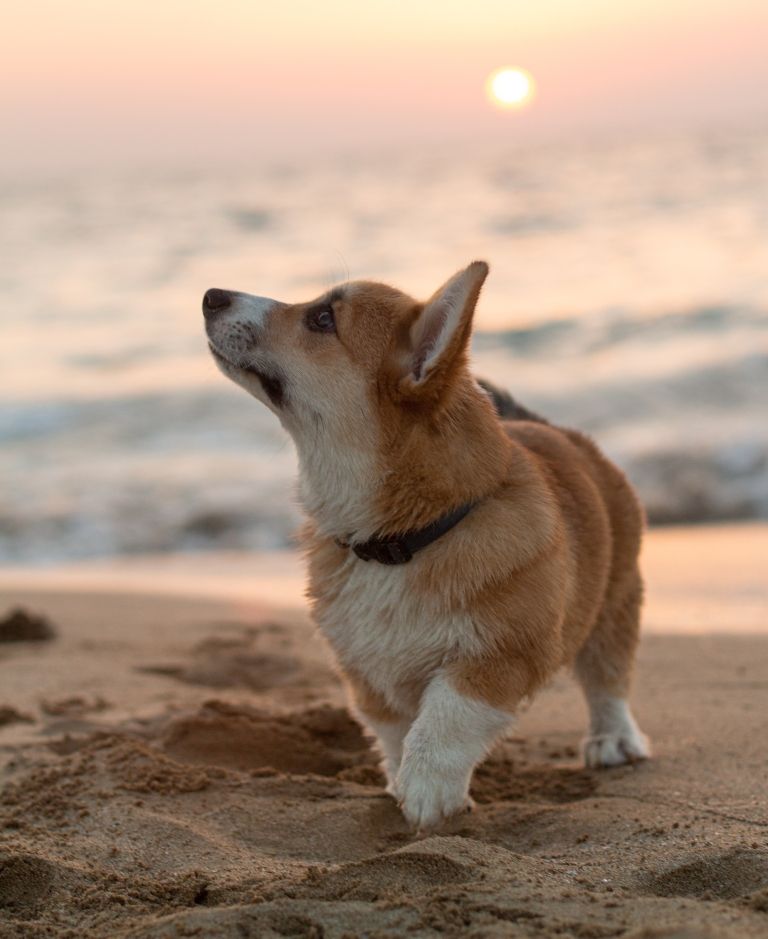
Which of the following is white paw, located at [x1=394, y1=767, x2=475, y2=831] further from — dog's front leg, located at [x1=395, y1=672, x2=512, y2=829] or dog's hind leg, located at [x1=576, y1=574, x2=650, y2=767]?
dog's hind leg, located at [x1=576, y1=574, x2=650, y2=767]

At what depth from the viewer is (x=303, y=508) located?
13.3ft

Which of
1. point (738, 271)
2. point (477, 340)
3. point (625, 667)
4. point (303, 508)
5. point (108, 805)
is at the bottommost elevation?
point (108, 805)

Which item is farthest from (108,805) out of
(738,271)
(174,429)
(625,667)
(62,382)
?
(738,271)

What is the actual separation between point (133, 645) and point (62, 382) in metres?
9.94

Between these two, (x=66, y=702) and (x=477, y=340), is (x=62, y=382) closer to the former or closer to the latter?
(x=477, y=340)

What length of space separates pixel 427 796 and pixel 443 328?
4.11 feet

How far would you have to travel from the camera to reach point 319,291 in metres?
20.1

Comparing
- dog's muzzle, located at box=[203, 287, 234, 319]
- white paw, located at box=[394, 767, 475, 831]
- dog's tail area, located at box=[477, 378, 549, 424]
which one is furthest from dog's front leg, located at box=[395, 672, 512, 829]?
dog's tail area, located at box=[477, 378, 549, 424]

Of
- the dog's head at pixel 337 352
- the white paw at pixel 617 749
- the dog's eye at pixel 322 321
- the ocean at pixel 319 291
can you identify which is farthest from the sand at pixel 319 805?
the dog's eye at pixel 322 321

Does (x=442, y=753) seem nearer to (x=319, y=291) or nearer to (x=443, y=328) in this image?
(x=443, y=328)

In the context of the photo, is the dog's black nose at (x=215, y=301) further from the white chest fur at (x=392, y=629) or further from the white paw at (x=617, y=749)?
the white paw at (x=617, y=749)

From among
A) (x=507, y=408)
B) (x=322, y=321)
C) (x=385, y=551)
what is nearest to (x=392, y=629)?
(x=385, y=551)

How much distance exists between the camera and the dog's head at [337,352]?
374 centimetres

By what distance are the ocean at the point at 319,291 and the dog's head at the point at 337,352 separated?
0.92 ft
